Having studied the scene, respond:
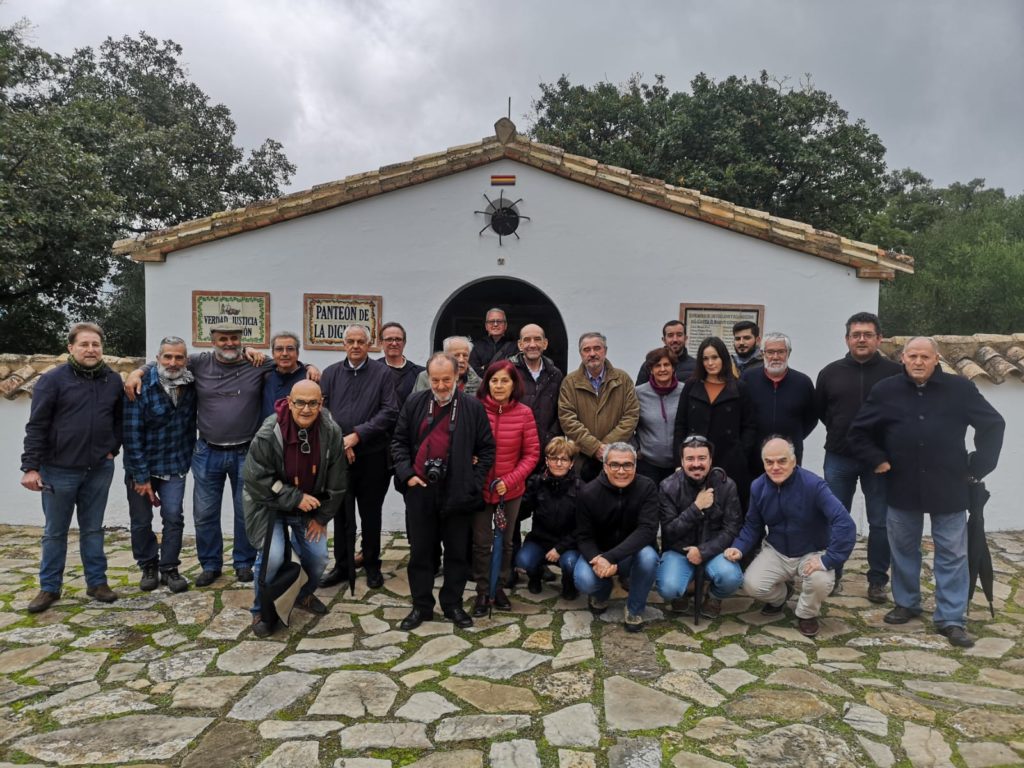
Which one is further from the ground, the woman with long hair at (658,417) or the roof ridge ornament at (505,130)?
the roof ridge ornament at (505,130)

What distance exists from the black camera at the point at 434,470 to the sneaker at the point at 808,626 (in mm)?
2320

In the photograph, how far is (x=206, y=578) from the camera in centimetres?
488

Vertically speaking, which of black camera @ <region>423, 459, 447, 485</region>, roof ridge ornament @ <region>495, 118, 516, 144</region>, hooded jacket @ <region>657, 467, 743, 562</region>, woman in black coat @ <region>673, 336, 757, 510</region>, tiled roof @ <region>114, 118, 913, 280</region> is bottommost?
hooded jacket @ <region>657, 467, 743, 562</region>

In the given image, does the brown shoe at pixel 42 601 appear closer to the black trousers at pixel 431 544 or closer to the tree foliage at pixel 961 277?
the black trousers at pixel 431 544

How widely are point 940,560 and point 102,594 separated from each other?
17.4ft

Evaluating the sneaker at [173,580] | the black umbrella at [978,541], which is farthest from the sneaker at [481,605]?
the black umbrella at [978,541]

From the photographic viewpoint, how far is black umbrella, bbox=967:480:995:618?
159 inches

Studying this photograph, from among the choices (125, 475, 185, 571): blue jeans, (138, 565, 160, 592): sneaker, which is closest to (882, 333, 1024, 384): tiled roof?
(125, 475, 185, 571): blue jeans

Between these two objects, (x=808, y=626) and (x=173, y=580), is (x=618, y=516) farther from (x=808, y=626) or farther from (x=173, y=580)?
(x=173, y=580)

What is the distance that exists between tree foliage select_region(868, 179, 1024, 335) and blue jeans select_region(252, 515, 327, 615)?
17030mm

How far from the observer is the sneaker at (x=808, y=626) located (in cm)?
410

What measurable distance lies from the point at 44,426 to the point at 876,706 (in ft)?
16.0

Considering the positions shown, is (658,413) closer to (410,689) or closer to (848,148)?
(410,689)

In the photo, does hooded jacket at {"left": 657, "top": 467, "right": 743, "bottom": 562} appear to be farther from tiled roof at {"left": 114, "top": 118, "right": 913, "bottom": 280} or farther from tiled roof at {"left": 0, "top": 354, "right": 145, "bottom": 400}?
tiled roof at {"left": 0, "top": 354, "right": 145, "bottom": 400}
